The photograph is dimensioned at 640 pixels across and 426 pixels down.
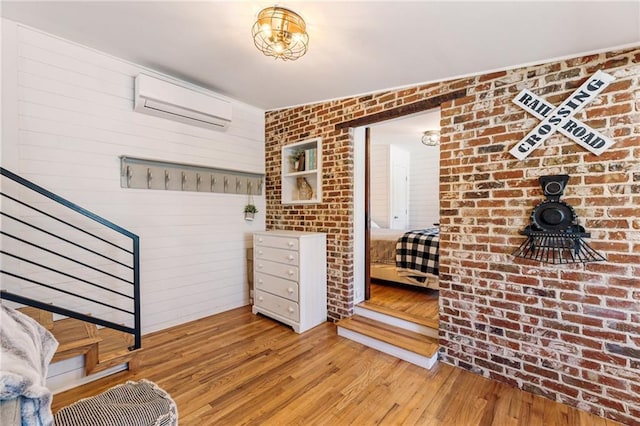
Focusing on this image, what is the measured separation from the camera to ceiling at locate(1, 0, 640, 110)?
63.5 inches

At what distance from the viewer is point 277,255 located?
2996 millimetres

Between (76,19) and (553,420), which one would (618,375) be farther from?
(76,19)

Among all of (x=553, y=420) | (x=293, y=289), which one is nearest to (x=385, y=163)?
(x=293, y=289)

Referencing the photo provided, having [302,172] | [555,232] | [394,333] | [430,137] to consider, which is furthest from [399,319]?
[430,137]

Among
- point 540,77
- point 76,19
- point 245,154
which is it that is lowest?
point 245,154

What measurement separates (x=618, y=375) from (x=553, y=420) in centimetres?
48

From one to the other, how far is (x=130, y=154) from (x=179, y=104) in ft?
2.08

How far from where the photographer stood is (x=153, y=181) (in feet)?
9.00

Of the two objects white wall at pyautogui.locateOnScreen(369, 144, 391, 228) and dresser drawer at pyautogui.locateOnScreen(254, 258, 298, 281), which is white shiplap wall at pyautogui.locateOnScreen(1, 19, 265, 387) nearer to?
dresser drawer at pyautogui.locateOnScreen(254, 258, 298, 281)

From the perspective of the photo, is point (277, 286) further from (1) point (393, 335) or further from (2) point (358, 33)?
(2) point (358, 33)

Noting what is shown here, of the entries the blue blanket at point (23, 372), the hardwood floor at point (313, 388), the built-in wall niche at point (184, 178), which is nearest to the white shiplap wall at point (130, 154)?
the built-in wall niche at point (184, 178)

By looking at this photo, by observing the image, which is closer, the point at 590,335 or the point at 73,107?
the point at 590,335

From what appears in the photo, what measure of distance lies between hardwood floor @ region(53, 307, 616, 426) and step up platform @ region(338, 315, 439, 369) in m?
0.07

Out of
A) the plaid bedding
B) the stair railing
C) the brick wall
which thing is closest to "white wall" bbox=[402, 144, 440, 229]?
the plaid bedding
